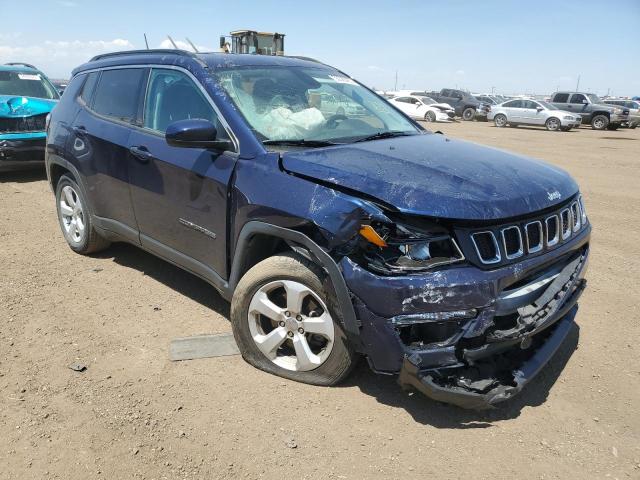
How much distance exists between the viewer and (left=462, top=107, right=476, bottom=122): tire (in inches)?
1253

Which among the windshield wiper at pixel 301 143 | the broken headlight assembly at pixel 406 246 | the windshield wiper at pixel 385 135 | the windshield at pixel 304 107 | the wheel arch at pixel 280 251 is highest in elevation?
the windshield at pixel 304 107

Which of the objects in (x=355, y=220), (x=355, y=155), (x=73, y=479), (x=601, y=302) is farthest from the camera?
(x=601, y=302)

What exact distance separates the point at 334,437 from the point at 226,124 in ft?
6.44

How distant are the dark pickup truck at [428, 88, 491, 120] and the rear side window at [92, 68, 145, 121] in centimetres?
3003

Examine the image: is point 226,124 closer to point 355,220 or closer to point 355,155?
point 355,155

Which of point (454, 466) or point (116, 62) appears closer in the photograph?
point (454, 466)

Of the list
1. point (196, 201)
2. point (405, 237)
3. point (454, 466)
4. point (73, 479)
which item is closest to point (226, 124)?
point (196, 201)

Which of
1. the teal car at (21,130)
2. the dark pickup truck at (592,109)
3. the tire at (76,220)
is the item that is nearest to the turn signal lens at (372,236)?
the tire at (76,220)

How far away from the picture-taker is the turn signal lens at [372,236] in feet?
7.95

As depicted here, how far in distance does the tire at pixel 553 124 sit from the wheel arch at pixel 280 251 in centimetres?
2543

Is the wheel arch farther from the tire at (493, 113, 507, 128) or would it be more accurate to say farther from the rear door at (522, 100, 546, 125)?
the tire at (493, 113, 507, 128)

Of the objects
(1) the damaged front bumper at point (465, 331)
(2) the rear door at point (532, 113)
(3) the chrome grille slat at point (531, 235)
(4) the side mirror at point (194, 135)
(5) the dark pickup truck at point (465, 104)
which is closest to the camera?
(1) the damaged front bumper at point (465, 331)

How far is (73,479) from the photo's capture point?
2.31 m

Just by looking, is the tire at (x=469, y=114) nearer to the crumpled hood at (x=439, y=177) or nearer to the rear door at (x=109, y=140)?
the rear door at (x=109, y=140)
